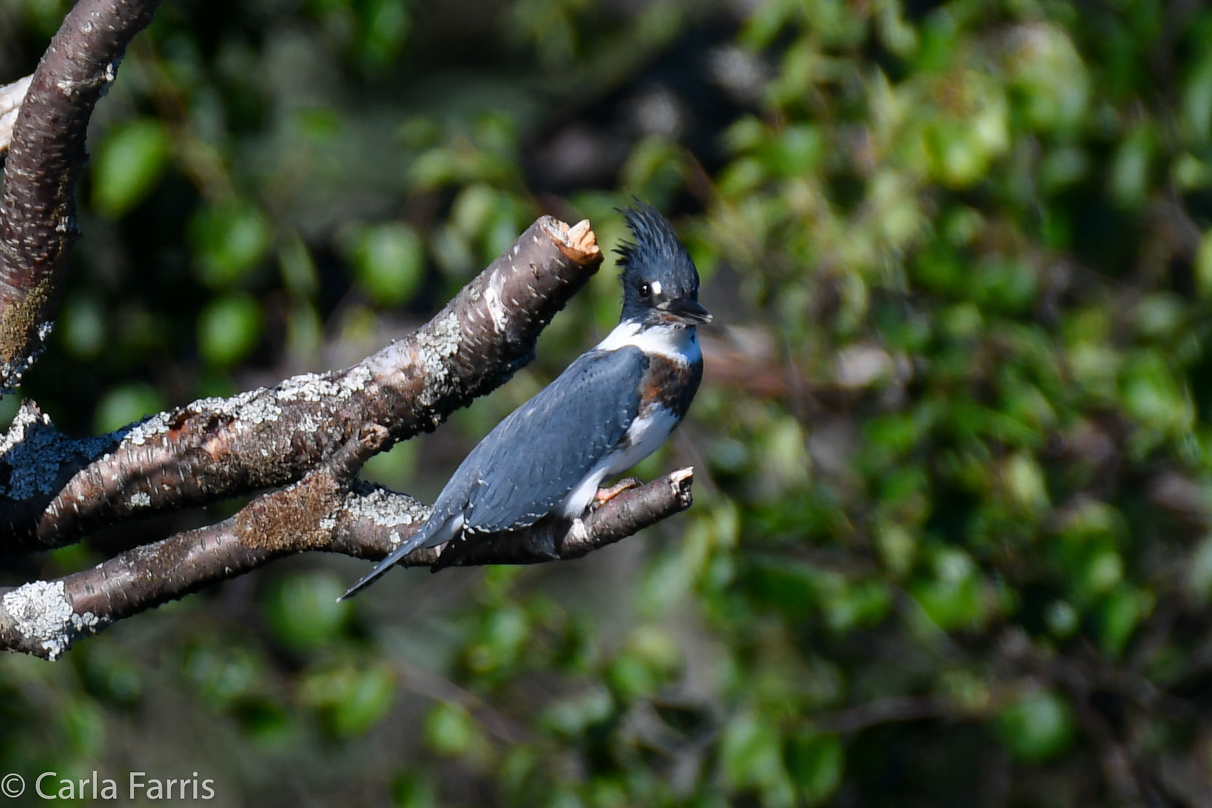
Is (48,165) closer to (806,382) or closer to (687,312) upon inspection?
(687,312)

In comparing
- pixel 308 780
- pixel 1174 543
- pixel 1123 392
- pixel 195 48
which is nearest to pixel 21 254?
pixel 195 48

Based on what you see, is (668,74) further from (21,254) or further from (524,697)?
(21,254)

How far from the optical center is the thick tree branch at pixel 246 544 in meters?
1.33

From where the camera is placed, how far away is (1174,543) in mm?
3826

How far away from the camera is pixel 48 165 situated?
4.25ft

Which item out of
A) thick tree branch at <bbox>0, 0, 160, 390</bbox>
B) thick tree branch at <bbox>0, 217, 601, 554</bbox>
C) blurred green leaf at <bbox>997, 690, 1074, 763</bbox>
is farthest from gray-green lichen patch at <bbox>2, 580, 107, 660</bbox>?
blurred green leaf at <bbox>997, 690, 1074, 763</bbox>

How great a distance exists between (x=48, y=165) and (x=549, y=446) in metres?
0.91

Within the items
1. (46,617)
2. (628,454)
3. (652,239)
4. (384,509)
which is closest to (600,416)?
(628,454)

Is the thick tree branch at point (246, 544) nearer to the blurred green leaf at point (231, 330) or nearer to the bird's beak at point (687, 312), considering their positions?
the bird's beak at point (687, 312)

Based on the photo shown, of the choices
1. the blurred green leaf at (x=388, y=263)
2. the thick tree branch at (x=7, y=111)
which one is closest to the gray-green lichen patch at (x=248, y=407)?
the thick tree branch at (x=7, y=111)

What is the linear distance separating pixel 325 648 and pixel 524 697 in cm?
63

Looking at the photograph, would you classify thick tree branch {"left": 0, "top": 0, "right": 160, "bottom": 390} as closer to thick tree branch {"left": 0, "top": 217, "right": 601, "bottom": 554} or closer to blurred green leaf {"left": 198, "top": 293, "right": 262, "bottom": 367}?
thick tree branch {"left": 0, "top": 217, "right": 601, "bottom": 554}

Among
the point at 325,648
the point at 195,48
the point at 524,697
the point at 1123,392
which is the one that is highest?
the point at 195,48

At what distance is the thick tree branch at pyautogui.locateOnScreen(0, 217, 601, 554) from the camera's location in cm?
138
